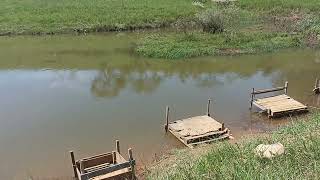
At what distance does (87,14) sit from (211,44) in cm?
1392

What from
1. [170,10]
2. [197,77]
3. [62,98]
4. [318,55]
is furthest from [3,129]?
[170,10]

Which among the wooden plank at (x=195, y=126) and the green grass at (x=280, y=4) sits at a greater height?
the green grass at (x=280, y=4)

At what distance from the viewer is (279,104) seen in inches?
819

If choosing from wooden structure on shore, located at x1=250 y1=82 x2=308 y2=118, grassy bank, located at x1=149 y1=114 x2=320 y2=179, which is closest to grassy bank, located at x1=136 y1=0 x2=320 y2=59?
wooden structure on shore, located at x1=250 y1=82 x2=308 y2=118

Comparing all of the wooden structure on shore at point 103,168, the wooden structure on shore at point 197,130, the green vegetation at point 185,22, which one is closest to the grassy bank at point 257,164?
the wooden structure on shore at point 103,168

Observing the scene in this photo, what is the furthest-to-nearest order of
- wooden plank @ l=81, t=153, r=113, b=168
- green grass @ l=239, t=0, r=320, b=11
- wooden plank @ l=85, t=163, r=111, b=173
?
green grass @ l=239, t=0, r=320, b=11 < wooden plank @ l=81, t=153, r=113, b=168 < wooden plank @ l=85, t=163, r=111, b=173

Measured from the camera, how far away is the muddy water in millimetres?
17969

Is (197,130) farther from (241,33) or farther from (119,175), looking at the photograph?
(241,33)

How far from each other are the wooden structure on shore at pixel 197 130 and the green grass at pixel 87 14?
2115 centimetres

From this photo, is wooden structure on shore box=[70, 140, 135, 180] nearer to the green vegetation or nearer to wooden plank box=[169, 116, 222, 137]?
wooden plank box=[169, 116, 222, 137]

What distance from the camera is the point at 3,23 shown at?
130 ft

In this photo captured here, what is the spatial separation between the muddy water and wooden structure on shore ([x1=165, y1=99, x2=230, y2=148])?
435mm

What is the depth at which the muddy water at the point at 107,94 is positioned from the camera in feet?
59.0

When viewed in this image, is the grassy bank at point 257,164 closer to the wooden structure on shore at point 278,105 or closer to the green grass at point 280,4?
the wooden structure on shore at point 278,105
